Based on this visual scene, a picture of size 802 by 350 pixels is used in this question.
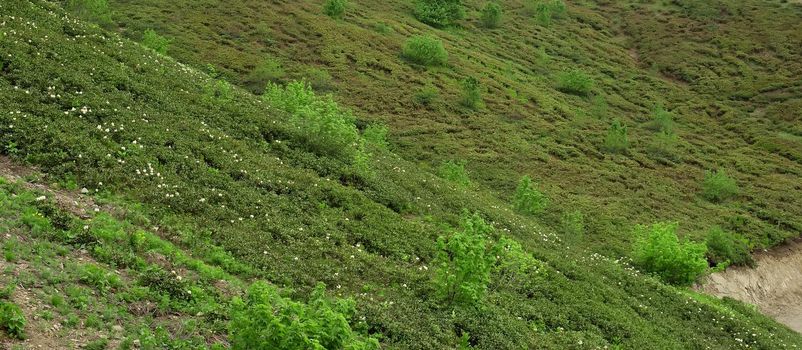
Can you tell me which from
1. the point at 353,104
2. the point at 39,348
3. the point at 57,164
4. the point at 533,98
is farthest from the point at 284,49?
the point at 39,348

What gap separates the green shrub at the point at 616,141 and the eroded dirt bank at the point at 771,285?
47.0ft

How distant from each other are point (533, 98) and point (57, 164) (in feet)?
155

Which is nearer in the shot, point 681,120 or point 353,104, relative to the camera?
point 353,104

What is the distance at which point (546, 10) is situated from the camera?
8456 cm

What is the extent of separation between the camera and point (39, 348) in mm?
8398

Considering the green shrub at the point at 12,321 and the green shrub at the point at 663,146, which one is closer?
the green shrub at the point at 12,321

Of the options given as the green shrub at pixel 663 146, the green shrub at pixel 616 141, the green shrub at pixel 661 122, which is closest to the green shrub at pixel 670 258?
the green shrub at pixel 616 141

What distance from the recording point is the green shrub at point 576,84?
63219 millimetres

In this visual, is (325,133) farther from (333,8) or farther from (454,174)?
(333,8)

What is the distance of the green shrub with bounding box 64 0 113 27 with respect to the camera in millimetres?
37219

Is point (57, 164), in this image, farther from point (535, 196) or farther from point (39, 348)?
point (535, 196)

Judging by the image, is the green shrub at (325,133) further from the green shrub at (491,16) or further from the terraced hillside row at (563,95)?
the green shrub at (491,16)

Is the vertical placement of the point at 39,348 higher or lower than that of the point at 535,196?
higher

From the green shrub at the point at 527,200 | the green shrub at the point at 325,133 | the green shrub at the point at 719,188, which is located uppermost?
the green shrub at the point at 325,133
